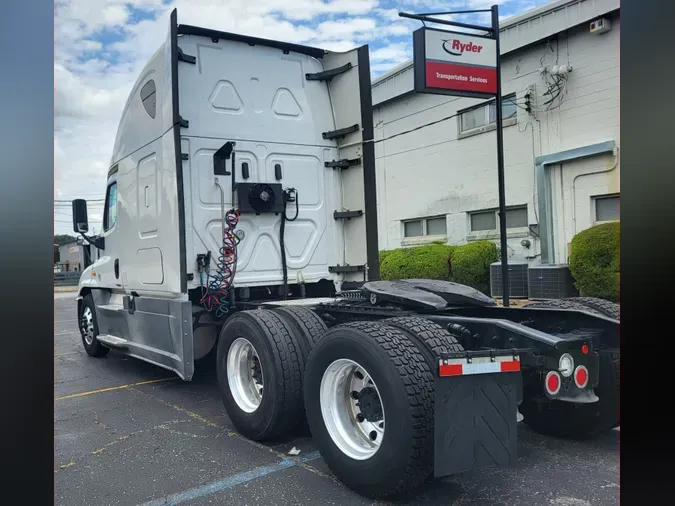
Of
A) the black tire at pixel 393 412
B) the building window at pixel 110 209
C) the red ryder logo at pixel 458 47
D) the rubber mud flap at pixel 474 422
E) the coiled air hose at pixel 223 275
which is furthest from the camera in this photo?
the red ryder logo at pixel 458 47

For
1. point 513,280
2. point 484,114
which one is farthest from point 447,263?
point 484,114

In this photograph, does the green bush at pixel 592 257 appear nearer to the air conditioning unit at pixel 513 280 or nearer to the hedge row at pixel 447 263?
the air conditioning unit at pixel 513 280

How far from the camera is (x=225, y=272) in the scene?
19.7 ft

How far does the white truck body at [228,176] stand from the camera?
5.76 m

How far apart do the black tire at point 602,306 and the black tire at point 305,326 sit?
2081mm

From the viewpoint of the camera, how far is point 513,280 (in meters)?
12.2

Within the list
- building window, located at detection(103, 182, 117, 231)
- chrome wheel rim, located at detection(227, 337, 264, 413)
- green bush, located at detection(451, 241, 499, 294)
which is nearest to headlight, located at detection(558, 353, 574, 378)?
chrome wheel rim, located at detection(227, 337, 264, 413)

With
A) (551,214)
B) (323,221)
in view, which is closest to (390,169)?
(551,214)

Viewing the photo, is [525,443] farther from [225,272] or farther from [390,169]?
[390,169]

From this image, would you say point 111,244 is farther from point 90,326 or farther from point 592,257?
point 592,257

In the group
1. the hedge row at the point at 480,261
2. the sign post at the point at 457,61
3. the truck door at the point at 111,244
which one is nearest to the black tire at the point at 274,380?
the truck door at the point at 111,244

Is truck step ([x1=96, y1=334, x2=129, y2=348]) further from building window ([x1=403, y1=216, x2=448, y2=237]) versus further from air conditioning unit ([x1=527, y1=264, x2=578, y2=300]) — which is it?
building window ([x1=403, y1=216, x2=448, y2=237])

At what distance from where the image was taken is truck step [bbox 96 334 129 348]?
701cm
